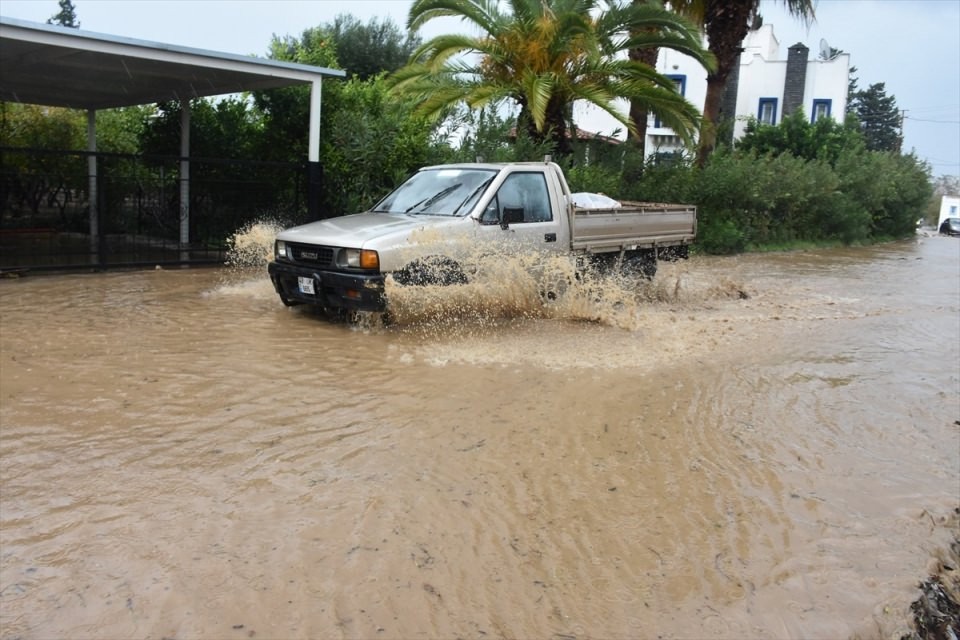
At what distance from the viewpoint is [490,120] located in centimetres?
1577

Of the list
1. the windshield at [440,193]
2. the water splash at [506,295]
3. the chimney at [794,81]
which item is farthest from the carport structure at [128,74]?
the chimney at [794,81]

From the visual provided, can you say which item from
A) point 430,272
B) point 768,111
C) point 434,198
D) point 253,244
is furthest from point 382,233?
point 768,111

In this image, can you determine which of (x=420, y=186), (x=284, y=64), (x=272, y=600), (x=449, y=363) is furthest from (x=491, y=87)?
(x=272, y=600)

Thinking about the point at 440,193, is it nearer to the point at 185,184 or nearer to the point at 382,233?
the point at 382,233

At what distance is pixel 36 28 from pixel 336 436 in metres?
7.51

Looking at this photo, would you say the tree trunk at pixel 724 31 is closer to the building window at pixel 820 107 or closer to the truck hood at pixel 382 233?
the truck hood at pixel 382 233

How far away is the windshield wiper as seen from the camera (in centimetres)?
939

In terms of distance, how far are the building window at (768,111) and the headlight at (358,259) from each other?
41008 mm

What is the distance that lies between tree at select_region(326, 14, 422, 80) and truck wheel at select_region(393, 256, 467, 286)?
2772 cm

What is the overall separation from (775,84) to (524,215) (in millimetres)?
39614

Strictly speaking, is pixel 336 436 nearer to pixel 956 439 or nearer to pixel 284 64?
pixel 956 439

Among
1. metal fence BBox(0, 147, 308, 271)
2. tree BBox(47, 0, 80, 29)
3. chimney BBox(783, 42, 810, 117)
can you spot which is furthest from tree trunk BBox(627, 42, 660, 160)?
tree BBox(47, 0, 80, 29)

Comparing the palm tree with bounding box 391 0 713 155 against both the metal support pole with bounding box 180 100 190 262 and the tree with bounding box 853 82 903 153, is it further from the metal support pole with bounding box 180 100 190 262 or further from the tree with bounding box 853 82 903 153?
the tree with bounding box 853 82 903 153

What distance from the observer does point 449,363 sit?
748 centimetres
